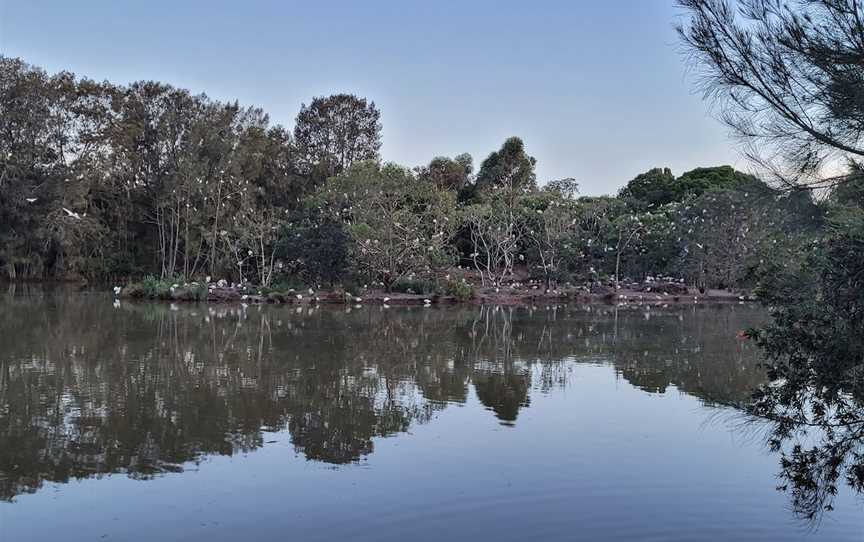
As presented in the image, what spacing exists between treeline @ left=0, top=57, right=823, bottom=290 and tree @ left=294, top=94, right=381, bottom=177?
2454mm

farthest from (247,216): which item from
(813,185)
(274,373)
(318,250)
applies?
A: (813,185)

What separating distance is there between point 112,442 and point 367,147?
99.2ft

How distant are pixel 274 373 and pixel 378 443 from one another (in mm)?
3342

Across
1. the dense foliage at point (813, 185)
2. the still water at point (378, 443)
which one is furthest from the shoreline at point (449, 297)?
the dense foliage at point (813, 185)

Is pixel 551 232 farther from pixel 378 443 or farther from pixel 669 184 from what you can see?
pixel 378 443

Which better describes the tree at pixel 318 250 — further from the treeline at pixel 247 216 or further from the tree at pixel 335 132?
the tree at pixel 335 132

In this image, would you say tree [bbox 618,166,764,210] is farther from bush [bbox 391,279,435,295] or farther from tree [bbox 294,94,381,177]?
bush [bbox 391,279,435,295]

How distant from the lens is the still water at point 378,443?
4.81 meters

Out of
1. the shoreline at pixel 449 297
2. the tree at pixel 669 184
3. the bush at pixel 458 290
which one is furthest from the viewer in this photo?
the tree at pixel 669 184

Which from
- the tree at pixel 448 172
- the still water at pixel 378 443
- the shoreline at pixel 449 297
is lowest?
the still water at pixel 378 443

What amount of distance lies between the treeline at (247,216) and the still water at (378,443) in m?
10.8

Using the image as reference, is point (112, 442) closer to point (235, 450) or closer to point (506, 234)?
point (235, 450)

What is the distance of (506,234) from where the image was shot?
1010 inches

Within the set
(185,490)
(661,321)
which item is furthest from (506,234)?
(185,490)
